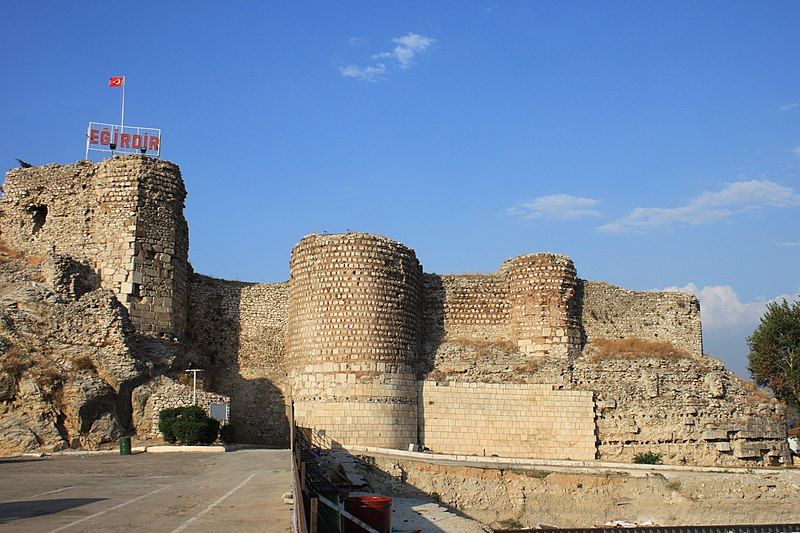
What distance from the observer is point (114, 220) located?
84.5ft

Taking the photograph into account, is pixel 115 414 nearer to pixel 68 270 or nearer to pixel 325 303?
pixel 68 270

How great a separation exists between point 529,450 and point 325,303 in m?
8.15

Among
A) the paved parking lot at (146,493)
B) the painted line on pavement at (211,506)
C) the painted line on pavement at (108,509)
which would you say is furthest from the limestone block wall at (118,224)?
the painted line on pavement at (108,509)

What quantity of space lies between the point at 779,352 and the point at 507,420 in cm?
1457

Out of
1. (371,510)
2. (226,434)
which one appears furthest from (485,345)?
(371,510)

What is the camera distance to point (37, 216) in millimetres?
27234

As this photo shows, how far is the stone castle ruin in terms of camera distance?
24797mm

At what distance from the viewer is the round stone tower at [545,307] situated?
27.0 meters

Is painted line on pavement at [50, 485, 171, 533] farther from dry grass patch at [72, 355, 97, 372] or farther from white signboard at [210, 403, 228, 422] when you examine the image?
dry grass patch at [72, 355, 97, 372]

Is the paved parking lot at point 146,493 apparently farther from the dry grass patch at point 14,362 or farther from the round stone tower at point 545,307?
the round stone tower at point 545,307

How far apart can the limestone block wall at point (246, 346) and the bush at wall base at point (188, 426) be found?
482 centimetres

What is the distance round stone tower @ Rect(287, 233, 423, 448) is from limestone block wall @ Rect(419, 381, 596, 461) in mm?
898

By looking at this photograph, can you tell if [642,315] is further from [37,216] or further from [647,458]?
[37,216]

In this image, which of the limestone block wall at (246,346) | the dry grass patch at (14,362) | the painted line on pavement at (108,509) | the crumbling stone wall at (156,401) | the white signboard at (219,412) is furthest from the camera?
the limestone block wall at (246,346)
